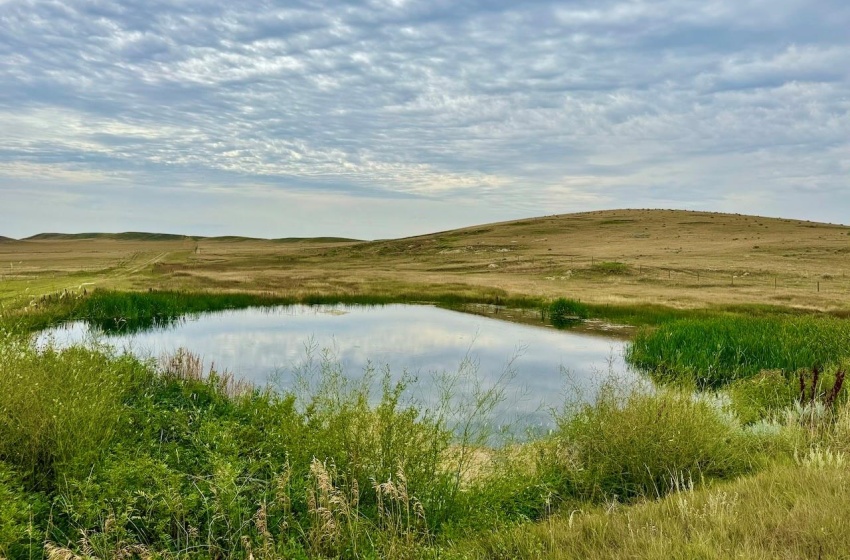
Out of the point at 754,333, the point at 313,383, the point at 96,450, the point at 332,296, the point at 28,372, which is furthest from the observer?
the point at 332,296

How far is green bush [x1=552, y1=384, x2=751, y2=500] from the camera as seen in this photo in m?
7.62

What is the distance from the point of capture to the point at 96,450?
6762 mm

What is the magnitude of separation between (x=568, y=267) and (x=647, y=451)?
50.3 meters

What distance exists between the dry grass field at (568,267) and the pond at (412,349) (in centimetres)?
879

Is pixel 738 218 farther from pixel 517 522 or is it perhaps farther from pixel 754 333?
pixel 517 522

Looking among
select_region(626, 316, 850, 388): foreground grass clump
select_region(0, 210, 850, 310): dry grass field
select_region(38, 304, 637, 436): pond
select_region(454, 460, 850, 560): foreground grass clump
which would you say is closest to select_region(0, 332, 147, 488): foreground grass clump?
select_region(38, 304, 637, 436): pond

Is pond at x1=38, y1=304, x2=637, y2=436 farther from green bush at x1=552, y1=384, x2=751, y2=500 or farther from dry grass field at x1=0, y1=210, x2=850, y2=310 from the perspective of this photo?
dry grass field at x1=0, y1=210, x2=850, y2=310

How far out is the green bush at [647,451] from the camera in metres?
7.62

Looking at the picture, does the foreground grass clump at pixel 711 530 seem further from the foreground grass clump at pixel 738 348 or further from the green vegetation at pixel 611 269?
the green vegetation at pixel 611 269

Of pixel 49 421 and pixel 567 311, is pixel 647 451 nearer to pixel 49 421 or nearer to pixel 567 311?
pixel 49 421

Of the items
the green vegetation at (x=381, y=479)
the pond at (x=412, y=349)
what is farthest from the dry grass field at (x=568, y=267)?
the green vegetation at (x=381, y=479)

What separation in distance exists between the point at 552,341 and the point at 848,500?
18.6 meters

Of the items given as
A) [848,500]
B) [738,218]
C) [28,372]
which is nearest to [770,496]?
[848,500]

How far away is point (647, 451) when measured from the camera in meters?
7.77
